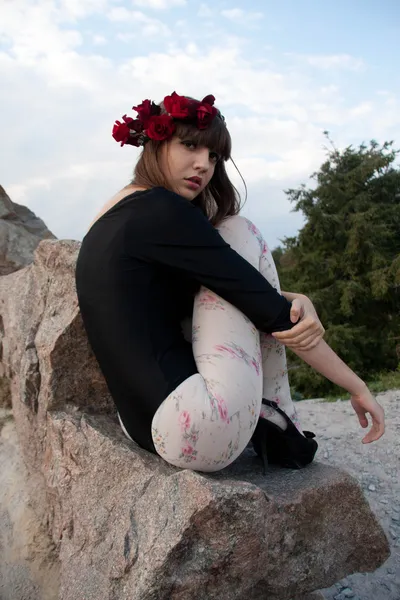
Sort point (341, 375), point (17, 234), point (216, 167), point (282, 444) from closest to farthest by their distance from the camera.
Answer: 1. point (341, 375)
2. point (282, 444)
3. point (216, 167)
4. point (17, 234)

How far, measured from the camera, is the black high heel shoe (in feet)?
7.68

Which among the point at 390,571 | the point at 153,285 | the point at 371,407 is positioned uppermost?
the point at 153,285

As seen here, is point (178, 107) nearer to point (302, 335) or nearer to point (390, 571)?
point (302, 335)

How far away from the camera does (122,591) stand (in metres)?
1.84

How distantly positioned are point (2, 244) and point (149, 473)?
3300 mm

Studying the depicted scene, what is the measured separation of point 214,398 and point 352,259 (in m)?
11.5

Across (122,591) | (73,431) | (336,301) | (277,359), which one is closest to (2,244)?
(73,431)

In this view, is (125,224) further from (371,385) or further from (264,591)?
(371,385)

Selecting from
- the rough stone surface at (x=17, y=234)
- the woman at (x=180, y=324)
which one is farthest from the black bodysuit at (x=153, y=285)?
the rough stone surface at (x=17, y=234)

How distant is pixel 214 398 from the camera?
1.94 metres

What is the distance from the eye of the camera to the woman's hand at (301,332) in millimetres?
2143

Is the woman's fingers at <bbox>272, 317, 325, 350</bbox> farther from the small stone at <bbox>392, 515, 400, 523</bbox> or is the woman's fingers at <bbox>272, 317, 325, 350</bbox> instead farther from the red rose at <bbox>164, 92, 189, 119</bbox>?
the small stone at <bbox>392, 515, 400, 523</bbox>

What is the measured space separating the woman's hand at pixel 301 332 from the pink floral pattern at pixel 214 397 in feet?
0.39

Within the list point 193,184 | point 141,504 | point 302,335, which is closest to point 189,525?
point 141,504
